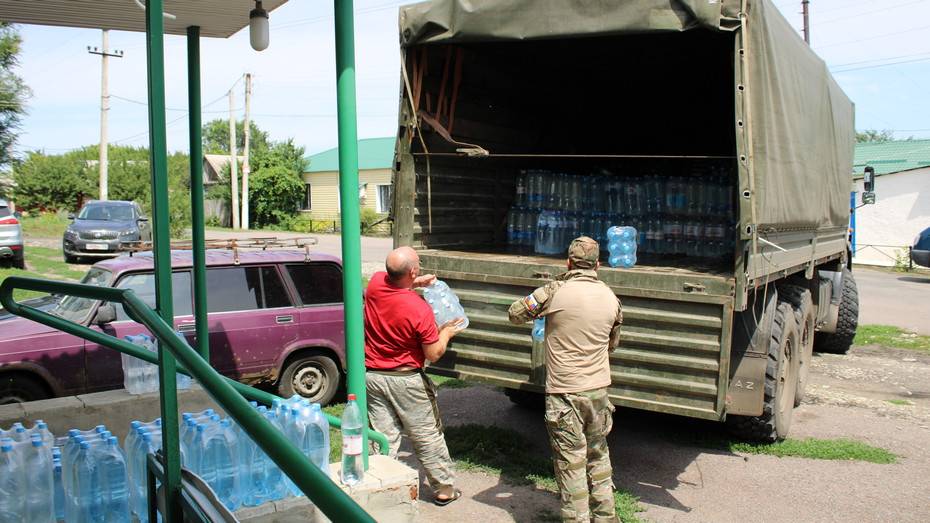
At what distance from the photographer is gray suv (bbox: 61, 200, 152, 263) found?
19328 millimetres

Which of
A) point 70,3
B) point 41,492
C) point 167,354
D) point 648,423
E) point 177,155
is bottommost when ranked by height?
point 648,423

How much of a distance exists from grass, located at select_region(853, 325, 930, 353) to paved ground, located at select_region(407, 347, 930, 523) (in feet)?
11.1

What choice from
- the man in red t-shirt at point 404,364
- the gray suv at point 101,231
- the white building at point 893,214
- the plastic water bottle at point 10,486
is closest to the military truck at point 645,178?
the man in red t-shirt at point 404,364

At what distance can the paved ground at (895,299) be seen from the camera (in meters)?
14.0

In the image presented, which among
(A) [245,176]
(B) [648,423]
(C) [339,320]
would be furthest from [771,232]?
(A) [245,176]

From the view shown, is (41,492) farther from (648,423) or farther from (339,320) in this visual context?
(648,423)

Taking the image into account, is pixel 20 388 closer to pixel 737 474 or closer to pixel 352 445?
pixel 352 445

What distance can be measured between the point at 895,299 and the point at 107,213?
769 inches

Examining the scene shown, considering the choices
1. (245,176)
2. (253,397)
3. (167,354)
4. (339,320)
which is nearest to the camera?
(167,354)

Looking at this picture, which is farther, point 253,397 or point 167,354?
point 253,397

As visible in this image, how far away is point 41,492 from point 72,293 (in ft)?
2.57

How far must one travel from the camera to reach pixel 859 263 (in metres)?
28.5

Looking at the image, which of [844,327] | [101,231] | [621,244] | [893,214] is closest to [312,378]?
[621,244]

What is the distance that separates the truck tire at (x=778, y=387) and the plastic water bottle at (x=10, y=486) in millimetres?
4719
